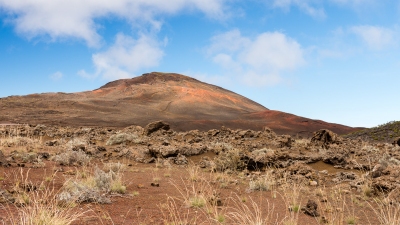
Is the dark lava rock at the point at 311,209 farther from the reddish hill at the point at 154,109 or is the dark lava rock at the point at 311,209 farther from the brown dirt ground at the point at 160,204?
the reddish hill at the point at 154,109

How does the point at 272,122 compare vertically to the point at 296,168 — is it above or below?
above

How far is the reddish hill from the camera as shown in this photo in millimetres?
46000

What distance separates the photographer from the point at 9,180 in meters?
6.78

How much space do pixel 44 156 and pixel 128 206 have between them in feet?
21.9

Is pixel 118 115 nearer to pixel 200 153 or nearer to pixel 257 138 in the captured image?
pixel 257 138

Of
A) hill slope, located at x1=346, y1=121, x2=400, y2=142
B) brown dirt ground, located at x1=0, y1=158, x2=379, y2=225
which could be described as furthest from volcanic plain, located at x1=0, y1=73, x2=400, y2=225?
hill slope, located at x1=346, y1=121, x2=400, y2=142

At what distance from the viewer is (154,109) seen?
193ft

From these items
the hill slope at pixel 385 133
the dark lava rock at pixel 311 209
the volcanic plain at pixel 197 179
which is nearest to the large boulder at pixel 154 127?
the volcanic plain at pixel 197 179

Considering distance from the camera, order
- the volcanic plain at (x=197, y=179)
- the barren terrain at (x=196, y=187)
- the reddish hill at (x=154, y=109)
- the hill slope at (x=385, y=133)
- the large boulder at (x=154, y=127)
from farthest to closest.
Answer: the reddish hill at (x=154, y=109)
the hill slope at (x=385, y=133)
the large boulder at (x=154, y=127)
the volcanic plain at (x=197, y=179)
the barren terrain at (x=196, y=187)

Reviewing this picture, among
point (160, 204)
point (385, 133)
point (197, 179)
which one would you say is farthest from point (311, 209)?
point (385, 133)

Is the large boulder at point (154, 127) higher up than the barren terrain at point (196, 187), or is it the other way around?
the large boulder at point (154, 127)

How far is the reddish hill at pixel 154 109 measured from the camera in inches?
1811

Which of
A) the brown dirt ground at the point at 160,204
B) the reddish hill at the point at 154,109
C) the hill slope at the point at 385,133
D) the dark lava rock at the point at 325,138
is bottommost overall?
the brown dirt ground at the point at 160,204

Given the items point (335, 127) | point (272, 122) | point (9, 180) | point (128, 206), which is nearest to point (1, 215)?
point (128, 206)
